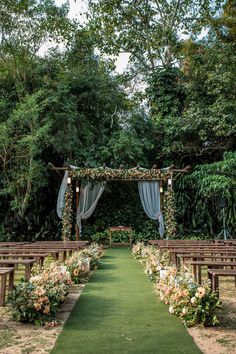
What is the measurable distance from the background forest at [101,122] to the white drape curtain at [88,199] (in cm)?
94

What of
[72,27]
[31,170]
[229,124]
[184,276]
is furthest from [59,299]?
[72,27]

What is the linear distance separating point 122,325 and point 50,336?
0.67 m

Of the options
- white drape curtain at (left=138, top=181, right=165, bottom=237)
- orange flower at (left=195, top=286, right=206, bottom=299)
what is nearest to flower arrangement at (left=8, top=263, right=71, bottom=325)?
orange flower at (left=195, top=286, right=206, bottom=299)

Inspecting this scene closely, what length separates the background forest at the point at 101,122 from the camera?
12.2 metres

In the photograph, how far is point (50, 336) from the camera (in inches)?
121

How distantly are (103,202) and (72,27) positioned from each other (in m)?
7.48

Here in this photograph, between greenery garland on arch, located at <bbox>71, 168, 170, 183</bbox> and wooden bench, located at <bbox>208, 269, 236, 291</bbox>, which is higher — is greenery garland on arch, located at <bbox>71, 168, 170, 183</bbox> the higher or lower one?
the higher one

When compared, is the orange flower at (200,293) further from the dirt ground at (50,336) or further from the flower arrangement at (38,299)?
the flower arrangement at (38,299)

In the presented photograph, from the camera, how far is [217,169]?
476 inches

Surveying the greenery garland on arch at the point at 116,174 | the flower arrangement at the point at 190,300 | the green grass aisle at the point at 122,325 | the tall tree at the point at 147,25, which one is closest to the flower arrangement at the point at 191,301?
the flower arrangement at the point at 190,300

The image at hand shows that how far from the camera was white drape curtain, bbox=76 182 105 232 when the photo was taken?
12266 millimetres

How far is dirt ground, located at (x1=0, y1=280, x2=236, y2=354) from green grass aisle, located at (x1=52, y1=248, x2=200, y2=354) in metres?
0.09

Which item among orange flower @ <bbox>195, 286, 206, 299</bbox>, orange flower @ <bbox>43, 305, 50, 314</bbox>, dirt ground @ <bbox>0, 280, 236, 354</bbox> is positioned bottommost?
dirt ground @ <bbox>0, 280, 236, 354</bbox>

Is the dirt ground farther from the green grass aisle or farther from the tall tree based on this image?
the tall tree
